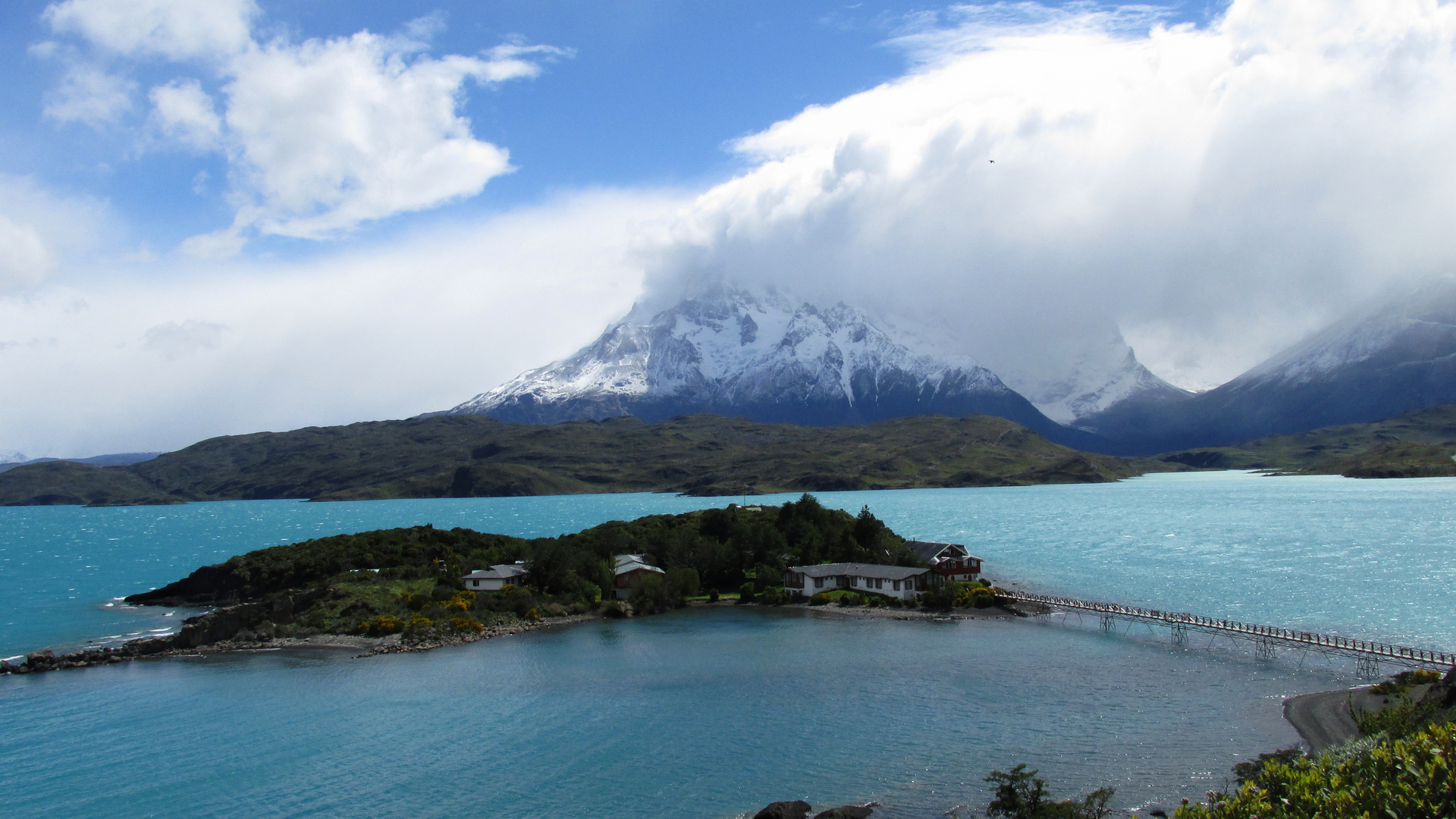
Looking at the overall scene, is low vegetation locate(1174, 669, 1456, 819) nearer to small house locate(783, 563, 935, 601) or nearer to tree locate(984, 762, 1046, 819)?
tree locate(984, 762, 1046, 819)

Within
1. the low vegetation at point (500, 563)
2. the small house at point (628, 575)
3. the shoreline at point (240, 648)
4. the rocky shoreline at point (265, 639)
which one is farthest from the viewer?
the small house at point (628, 575)

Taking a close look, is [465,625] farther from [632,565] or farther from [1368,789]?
[1368,789]

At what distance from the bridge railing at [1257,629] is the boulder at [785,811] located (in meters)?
36.8

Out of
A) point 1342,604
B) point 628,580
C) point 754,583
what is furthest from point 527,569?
point 1342,604

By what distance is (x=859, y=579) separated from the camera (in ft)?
259

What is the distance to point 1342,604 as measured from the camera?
223 feet

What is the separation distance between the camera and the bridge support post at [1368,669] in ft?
155

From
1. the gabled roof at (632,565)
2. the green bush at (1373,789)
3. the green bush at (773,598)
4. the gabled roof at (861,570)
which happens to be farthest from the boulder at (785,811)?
the gabled roof at (632,565)

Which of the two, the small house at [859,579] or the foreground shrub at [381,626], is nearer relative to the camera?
the foreground shrub at [381,626]

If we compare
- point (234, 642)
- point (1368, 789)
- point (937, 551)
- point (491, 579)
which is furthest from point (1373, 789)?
point (234, 642)

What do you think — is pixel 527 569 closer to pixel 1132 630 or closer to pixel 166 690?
pixel 166 690

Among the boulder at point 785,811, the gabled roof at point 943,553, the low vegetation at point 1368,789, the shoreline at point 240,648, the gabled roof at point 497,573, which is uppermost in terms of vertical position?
the low vegetation at point 1368,789

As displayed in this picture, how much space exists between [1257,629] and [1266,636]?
4.64 feet

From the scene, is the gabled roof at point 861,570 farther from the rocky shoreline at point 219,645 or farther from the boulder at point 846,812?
the boulder at point 846,812
